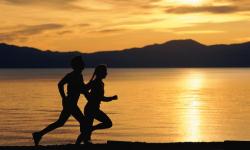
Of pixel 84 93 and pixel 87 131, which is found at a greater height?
pixel 84 93

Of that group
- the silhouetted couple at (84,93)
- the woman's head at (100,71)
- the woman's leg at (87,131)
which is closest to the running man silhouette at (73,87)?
the silhouetted couple at (84,93)

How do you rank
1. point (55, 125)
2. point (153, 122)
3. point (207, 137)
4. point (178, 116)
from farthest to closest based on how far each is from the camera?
point (178, 116) < point (153, 122) < point (207, 137) < point (55, 125)

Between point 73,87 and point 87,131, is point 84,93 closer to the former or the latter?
point 73,87

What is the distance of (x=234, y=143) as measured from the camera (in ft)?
39.8

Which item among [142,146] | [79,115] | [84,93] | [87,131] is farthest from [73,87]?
[142,146]

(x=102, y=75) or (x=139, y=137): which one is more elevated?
(x=102, y=75)

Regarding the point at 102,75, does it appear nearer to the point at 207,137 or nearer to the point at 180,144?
the point at 180,144

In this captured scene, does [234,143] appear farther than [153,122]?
No

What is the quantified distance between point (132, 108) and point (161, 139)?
2911cm

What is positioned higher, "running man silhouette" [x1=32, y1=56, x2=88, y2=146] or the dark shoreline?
"running man silhouette" [x1=32, y1=56, x2=88, y2=146]

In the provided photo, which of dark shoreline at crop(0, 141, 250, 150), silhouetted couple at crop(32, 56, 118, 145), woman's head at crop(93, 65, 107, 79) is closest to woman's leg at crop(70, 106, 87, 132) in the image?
silhouetted couple at crop(32, 56, 118, 145)

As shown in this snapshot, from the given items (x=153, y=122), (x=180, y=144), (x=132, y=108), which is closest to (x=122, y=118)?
(x=153, y=122)

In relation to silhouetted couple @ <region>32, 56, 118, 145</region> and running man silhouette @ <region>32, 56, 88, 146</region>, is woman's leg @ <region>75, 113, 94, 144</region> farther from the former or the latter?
running man silhouette @ <region>32, 56, 88, 146</region>

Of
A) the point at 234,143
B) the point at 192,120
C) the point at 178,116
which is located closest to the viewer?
the point at 234,143
